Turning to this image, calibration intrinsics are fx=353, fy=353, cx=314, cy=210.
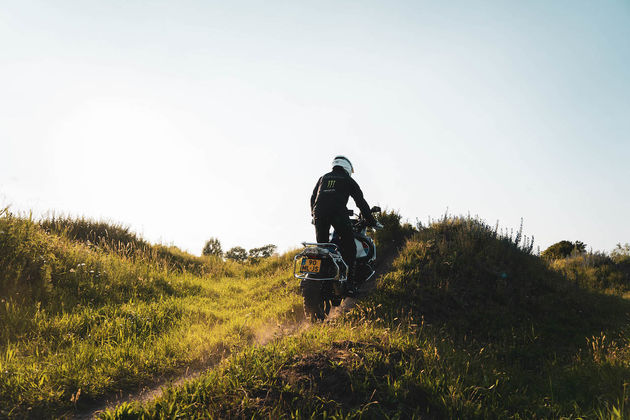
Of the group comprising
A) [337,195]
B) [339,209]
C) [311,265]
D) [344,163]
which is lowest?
[311,265]

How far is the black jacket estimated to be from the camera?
7543 millimetres

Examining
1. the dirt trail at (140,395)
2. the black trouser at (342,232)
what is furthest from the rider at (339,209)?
the dirt trail at (140,395)

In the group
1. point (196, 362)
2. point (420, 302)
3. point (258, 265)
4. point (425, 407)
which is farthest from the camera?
point (258, 265)

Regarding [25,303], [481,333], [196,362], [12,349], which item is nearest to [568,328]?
[481,333]

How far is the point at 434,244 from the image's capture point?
34.7 feet

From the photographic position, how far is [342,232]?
25.1 ft

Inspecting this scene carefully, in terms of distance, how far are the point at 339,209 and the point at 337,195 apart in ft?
1.02

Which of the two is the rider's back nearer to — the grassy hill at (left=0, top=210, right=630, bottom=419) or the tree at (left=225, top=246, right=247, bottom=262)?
the grassy hill at (left=0, top=210, right=630, bottom=419)

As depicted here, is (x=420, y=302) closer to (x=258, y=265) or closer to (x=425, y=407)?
(x=425, y=407)

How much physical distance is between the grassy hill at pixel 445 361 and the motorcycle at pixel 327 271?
1.84ft

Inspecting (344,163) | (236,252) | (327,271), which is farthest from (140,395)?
(236,252)

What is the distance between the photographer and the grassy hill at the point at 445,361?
3721 mm

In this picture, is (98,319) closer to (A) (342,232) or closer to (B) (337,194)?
(A) (342,232)

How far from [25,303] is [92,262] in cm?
261
